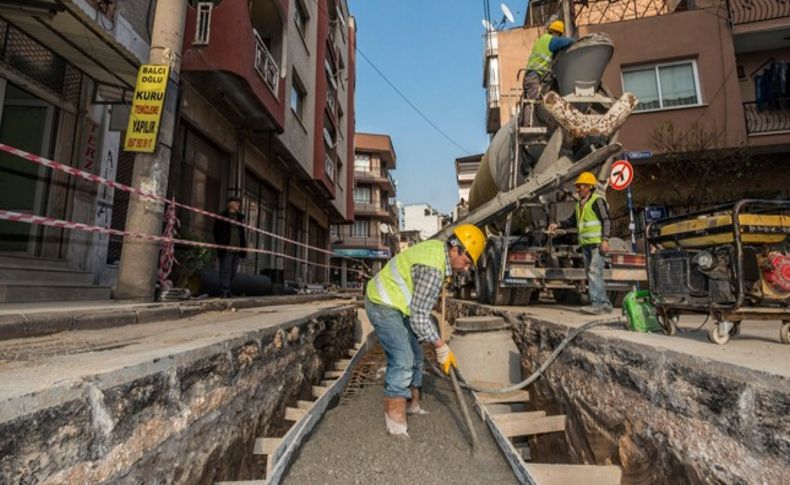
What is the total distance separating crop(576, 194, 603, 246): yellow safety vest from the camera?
15.4ft

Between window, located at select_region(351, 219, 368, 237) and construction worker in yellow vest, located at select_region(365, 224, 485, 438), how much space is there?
1294 inches

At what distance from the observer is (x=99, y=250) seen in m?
5.77

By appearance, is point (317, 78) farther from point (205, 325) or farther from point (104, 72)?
point (205, 325)

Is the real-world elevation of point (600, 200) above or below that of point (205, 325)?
above

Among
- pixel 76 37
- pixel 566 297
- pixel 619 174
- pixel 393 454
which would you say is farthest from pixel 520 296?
pixel 76 37

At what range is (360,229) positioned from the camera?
3650cm

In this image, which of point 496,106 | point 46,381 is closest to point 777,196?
point 496,106

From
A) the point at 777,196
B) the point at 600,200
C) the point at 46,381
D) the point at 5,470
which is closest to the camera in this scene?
the point at 5,470

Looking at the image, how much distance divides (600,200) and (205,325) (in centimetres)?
436

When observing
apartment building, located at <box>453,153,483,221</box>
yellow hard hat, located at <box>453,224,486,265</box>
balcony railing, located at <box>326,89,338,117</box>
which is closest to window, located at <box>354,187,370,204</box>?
apartment building, located at <box>453,153,483,221</box>

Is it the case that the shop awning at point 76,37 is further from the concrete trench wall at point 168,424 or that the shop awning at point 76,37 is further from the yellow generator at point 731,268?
the yellow generator at point 731,268

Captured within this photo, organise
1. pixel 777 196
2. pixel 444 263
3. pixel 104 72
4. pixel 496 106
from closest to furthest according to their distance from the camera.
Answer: pixel 444 263 → pixel 104 72 → pixel 777 196 → pixel 496 106

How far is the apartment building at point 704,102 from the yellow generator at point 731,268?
8560 millimetres

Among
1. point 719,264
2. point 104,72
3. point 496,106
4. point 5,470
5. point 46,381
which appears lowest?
point 5,470
